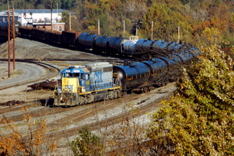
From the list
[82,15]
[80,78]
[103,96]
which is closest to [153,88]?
[103,96]

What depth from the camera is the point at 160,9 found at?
312ft

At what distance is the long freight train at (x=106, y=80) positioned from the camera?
26562mm

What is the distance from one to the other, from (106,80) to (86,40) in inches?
1384

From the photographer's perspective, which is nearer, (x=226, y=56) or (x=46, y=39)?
(x=226, y=56)

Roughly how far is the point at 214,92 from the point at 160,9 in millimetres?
87246

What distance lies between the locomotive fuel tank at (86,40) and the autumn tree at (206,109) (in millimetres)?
51765

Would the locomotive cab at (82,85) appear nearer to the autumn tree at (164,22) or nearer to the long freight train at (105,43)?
the long freight train at (105,43)

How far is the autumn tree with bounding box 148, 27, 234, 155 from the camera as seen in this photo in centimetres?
974

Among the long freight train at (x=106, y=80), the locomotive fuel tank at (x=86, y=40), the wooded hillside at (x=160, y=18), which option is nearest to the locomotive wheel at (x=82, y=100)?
the long freight train at (x=106, y=80)

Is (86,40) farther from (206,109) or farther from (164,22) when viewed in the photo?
(206,109)

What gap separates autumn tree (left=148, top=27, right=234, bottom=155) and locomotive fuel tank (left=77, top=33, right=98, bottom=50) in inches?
2038

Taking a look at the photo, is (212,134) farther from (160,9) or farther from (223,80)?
(160,9)

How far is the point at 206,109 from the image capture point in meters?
10.5

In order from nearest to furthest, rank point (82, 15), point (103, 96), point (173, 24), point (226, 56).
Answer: point (226, 56) → point (103, 96) → point (173, 24) → point (82, 15)
